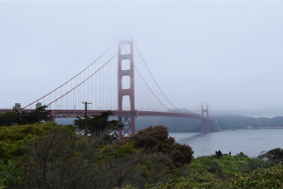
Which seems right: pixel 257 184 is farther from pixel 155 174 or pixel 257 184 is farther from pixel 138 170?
pixel 155 174

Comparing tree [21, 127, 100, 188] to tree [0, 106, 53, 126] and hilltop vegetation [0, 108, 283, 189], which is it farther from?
tree [0, 106, 53, 126]

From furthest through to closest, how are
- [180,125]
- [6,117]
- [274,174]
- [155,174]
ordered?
[180,125] < [6,117] < [155,174] < [274,174]

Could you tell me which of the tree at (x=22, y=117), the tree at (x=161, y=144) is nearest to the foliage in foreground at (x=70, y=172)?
the tree at (x=161, y=144)

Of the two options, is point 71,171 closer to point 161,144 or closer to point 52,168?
point 52,168

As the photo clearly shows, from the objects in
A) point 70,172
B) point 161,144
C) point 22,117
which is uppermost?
point 22,117

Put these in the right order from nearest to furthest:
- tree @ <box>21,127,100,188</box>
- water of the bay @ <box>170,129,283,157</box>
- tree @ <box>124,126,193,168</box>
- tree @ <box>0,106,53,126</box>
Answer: tree @ <box>21,127,100,188</box>
tree @ <box>124,126,193,168</box>
tree @ <box>0,106,53,126</box>
water of the bay @ <box>170,129,283,157</box>

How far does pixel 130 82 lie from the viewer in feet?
113

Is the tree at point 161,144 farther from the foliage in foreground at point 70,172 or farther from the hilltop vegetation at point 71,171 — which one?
the foliage in foreground at point 70,172

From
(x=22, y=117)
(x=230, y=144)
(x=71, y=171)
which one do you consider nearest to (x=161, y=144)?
(x=22, y=117)

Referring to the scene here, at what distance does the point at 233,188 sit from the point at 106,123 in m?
12.4

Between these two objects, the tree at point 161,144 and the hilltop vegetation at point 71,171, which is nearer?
the hilltop vegetation at point 71,171

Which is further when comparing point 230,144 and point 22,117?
point 230,144

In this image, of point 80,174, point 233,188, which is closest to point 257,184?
point 233,188

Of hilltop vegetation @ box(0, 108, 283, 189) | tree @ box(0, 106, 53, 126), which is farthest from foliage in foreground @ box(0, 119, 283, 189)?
tree @ box(0, 106, 53, 126)
